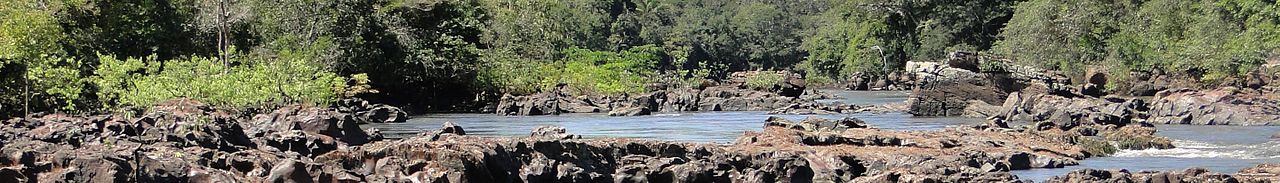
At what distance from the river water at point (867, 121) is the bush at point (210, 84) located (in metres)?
2.28

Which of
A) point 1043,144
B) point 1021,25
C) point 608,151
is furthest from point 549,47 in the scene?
point 608,151

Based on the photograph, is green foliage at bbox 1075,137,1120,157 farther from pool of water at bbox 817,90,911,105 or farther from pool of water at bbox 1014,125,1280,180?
pool of water at bbox 817,90,911,105

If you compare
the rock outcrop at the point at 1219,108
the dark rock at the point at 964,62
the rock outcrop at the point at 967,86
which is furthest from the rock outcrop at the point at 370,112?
the rock outcrop at the point at 1219,108

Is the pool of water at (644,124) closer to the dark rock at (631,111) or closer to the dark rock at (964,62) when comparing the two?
the dark rock at (631,111)

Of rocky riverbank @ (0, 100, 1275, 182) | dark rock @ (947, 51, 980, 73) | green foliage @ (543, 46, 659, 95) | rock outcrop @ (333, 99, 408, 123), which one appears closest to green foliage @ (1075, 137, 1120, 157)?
rocky riverbank @ (0, 100, 1275, 182)

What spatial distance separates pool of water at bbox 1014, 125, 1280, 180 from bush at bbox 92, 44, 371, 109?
20.2 m

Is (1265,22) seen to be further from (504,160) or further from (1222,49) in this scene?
(504,160)

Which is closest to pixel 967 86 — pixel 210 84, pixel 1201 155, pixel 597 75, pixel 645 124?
pixel 645 124

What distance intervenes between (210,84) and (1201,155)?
72.6 ft

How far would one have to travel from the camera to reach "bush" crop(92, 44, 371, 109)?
1403 inches

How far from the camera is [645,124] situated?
41625 millimetres

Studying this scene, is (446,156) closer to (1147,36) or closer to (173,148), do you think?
(173,148)

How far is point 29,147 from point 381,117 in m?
30.4

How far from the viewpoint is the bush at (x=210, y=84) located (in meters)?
35.6
